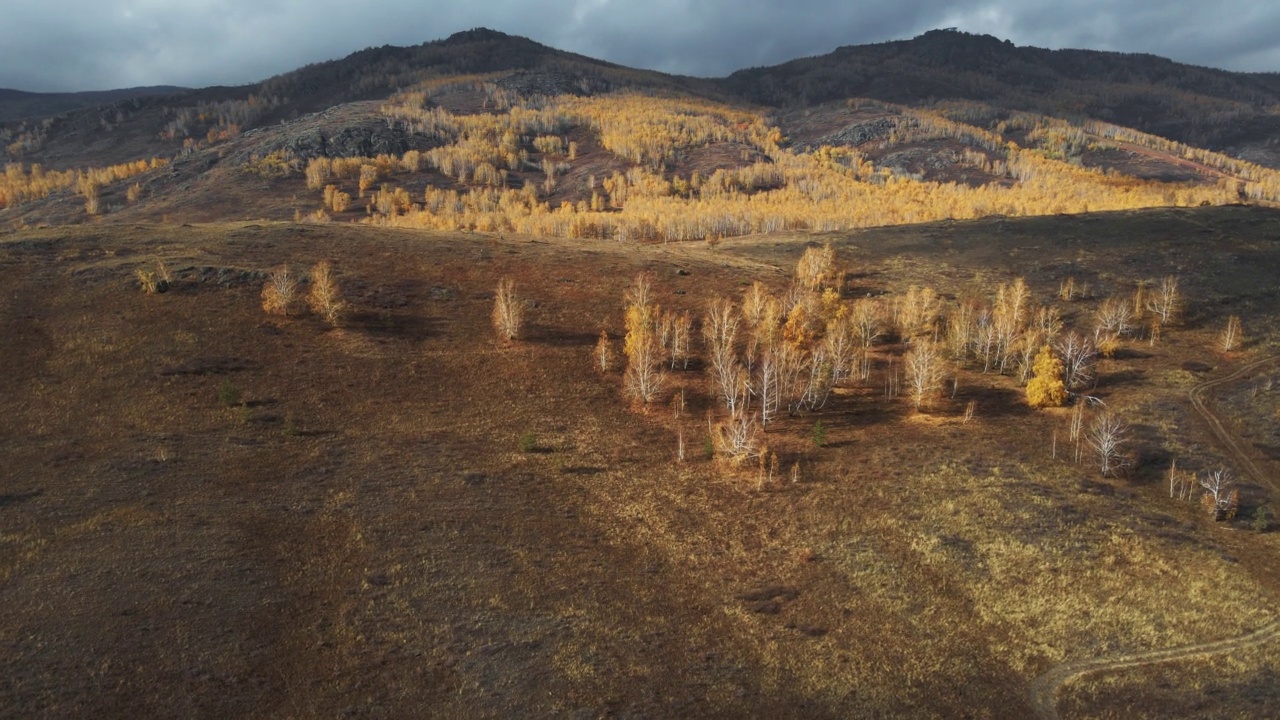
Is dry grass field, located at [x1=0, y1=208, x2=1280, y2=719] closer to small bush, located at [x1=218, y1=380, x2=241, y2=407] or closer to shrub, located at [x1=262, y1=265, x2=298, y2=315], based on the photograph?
small bush, located at [x1=218, y1=380, x2=241, y2=407]

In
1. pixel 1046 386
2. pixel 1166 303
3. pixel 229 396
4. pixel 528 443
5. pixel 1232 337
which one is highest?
pixel 1166 303

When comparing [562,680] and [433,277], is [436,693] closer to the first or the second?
[562,680]

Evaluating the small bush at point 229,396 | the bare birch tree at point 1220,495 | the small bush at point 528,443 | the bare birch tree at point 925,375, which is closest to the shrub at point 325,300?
the small bush at point 229,396

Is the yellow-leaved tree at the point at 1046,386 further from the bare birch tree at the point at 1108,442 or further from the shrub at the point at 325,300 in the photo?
the shrub at the point at 325,300

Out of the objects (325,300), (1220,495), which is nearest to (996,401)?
(1220,495)

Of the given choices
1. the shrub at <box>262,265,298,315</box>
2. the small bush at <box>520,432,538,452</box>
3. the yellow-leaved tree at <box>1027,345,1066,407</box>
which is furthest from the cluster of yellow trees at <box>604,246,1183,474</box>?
the shrub at <box>262,265,298,315</box>

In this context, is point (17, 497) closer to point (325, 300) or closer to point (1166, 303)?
point (325, 300)

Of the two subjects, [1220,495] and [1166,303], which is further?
[1166,303]
